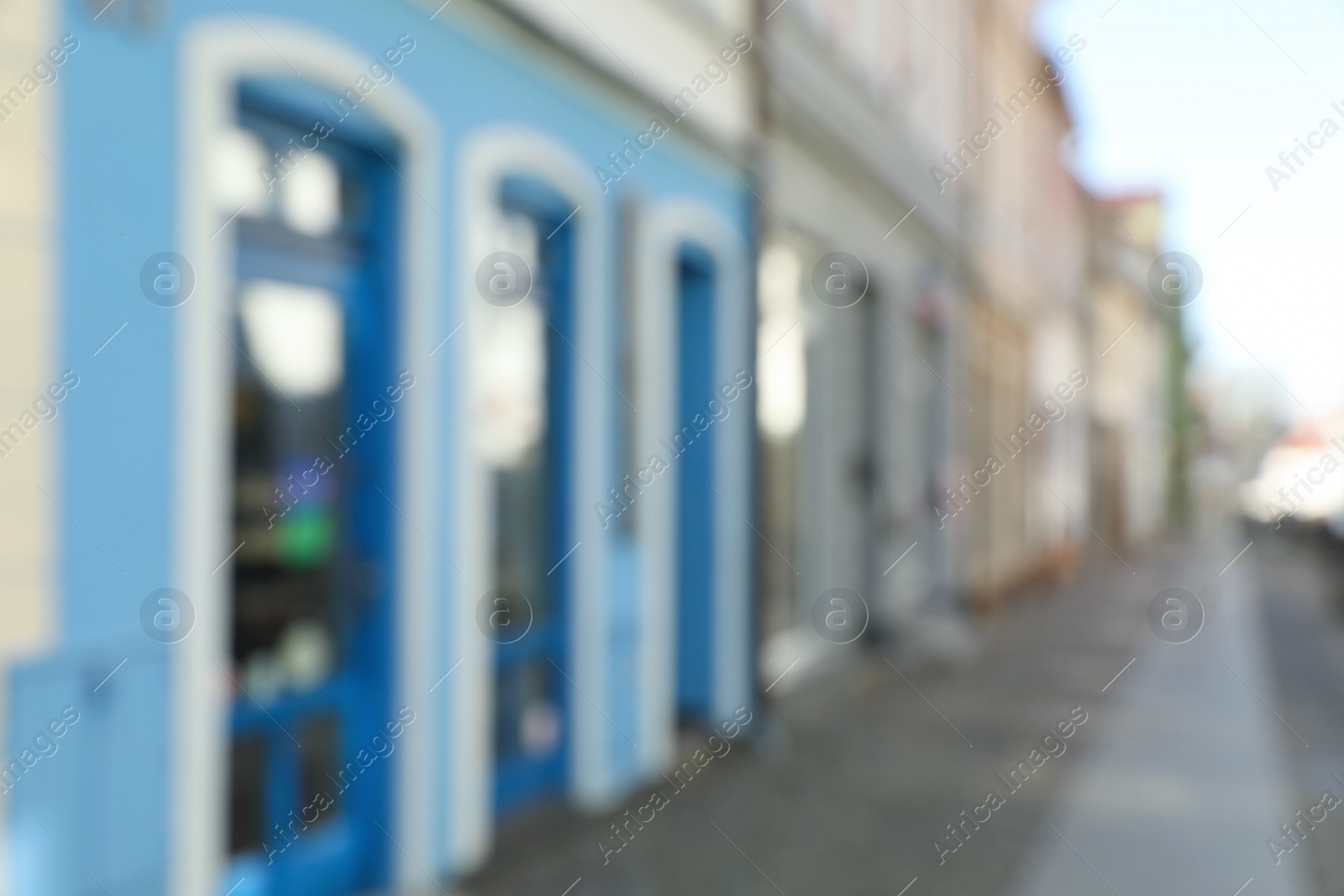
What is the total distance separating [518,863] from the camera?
15.2 feet

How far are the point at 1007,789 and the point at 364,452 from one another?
3786 mm

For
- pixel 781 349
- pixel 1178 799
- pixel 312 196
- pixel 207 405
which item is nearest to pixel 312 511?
pixel 207 405

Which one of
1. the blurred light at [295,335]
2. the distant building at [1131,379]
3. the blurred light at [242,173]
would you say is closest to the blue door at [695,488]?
the blurred light at [295,335]

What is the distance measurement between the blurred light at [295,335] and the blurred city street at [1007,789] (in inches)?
80.2

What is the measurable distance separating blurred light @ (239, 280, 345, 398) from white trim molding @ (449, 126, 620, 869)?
0.51 metres

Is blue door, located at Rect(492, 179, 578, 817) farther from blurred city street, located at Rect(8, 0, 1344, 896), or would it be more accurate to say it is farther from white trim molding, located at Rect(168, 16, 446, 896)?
white trim molding, located at Rect(168, 16, 446, 896)

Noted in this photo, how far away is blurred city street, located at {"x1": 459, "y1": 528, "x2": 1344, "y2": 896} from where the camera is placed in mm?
4613

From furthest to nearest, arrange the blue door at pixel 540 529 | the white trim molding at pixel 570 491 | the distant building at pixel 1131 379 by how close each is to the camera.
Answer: the distant building at pixel 1131 379
the blue door at pixel 540 529
the white trim molding at pixel 570 491

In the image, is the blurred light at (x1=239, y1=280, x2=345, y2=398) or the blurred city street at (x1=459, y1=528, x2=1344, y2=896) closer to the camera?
the blurred light at (x1=239, y1=280, x2=345, y2=398)

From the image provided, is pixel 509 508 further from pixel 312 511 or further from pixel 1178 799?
pixel 1178 799

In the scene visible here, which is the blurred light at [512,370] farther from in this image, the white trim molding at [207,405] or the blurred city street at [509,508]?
the white trim molding at [207,405]

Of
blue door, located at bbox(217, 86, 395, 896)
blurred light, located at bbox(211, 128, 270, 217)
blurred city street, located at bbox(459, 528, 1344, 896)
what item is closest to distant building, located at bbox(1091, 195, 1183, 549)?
blurred city street, located at bbox(459, 528, 1344, 896)

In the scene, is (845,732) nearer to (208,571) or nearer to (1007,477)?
(208,571)

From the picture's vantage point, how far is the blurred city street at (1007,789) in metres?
4.61
